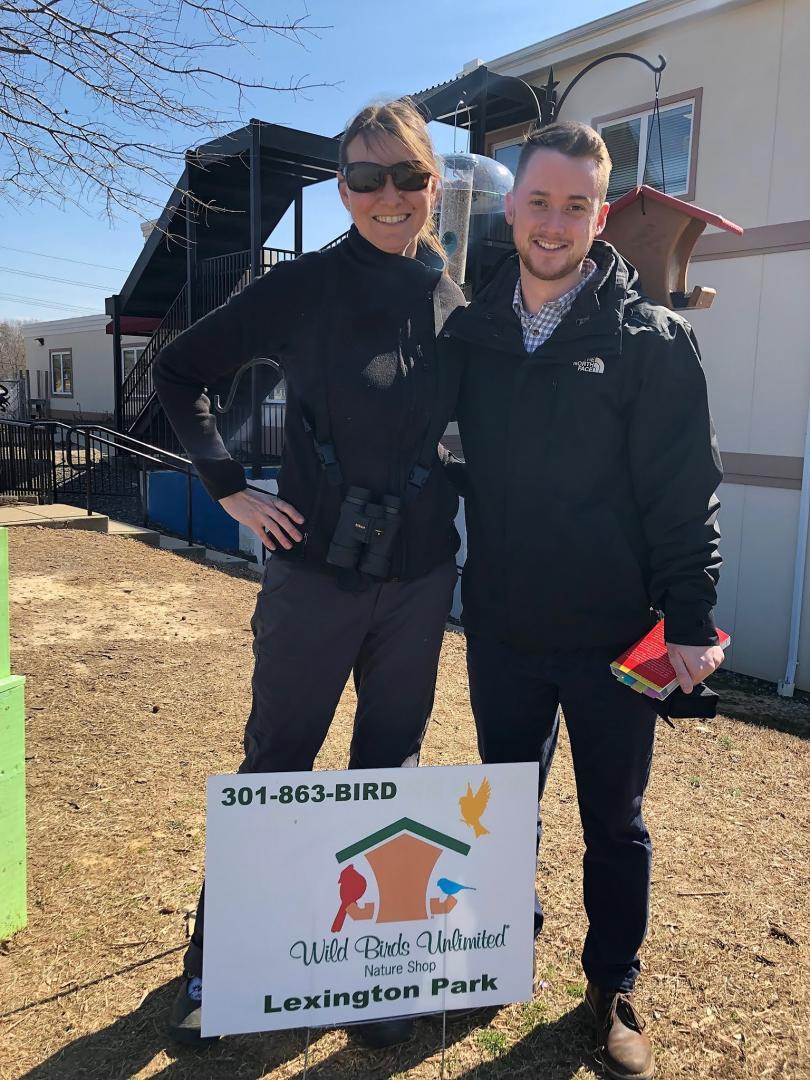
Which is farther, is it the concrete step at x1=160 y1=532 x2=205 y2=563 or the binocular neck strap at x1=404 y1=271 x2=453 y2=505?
the concrete step at x1=160 y1=532 x2=205 y2=563

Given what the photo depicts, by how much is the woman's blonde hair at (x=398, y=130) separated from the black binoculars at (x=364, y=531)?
2.36 ft

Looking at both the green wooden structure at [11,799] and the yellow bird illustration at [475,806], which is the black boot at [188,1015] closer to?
the green wooden structure at [11,799]

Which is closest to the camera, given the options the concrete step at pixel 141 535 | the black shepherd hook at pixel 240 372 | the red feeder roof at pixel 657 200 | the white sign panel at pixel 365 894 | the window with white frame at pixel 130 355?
the white sign panel at pixel 365 894

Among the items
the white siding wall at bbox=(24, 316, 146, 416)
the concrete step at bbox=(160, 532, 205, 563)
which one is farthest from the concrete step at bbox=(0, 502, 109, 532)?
the white siding wall at bbox=(24, 316, 146, 416)

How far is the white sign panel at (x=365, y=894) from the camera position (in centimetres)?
171

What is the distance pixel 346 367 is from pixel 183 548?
7.34 meters

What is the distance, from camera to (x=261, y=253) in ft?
33.7

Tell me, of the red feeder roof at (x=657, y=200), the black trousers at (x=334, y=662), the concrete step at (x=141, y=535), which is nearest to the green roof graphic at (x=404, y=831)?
→ the black trousers at (x=334, y=662)

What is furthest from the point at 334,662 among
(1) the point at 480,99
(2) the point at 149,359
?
(2) the point at 149,359

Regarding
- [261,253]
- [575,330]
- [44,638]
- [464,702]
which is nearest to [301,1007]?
[575,330]

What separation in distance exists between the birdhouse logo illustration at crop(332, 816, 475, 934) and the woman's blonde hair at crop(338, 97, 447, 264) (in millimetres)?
1463

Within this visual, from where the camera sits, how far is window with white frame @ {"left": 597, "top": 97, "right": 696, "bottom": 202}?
717cm

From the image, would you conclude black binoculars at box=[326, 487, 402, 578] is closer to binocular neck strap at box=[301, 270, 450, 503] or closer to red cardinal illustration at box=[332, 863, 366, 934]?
binocular neck strap at box=[301, 270, 450, 503]

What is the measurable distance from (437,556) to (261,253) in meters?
9.22
